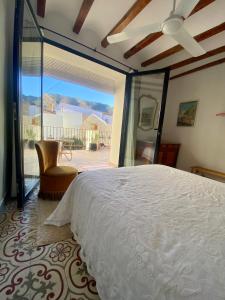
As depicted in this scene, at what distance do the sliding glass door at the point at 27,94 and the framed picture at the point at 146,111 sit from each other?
2.15 m

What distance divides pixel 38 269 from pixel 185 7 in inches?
95.4

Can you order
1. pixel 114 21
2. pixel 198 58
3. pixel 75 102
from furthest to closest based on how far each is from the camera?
1. pixel 75 102
2. pixel 198 58
3. pixel 114 21

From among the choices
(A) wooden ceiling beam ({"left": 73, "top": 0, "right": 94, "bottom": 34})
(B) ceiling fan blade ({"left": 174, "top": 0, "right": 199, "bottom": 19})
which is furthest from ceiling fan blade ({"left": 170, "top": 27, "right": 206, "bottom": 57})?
(A) wooden ceiling beam ({"left": 73, "top": 0, "right": 94, "bottom": 34})

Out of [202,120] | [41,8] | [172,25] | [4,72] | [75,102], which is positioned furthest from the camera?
[75,102]

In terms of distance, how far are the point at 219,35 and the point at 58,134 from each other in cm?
579

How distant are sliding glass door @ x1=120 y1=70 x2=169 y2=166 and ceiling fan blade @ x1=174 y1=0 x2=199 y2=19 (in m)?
1.80

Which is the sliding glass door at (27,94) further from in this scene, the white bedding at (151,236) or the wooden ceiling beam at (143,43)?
the wooden ceiling beam at (143,43)

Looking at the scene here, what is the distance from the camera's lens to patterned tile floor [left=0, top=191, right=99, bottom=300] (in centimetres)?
109

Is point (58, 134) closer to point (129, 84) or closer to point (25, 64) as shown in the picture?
point (129, 84)

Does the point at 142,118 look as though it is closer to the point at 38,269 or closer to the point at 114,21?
the point at 114,21

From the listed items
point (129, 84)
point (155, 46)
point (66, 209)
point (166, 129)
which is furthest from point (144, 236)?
point (166, 129)

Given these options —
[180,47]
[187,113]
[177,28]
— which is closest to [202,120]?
[187,113]

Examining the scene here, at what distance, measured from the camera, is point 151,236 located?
0.78m

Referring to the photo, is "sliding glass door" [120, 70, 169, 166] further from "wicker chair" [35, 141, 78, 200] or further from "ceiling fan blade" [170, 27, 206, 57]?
"wicker chair" [35, 141, 78, 200]
